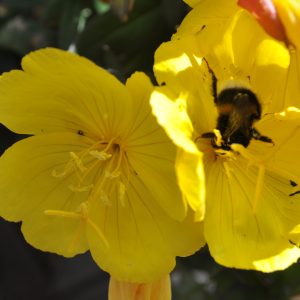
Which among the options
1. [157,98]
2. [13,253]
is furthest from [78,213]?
[13,253]

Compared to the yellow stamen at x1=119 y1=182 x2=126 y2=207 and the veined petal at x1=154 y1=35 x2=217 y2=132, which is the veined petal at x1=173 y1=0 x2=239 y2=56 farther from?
the yellow stamen at x1=119 y1=182 x2=126 y2=207

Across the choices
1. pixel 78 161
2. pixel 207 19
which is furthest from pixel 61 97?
pixel 207 19

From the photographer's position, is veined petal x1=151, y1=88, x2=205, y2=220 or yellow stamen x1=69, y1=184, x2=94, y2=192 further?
yellow stamen x1=69, y1=184, x2=94, y2=192

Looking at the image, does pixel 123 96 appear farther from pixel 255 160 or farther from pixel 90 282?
pixel 90 282

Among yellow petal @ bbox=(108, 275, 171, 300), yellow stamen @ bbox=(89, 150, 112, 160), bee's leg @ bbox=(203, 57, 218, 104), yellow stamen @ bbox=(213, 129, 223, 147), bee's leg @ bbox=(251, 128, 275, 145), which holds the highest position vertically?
bee's leg @ bbox=(203, 57, 218, 104)

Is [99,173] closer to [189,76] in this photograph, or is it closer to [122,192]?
[122,192]

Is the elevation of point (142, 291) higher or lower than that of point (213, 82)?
lower

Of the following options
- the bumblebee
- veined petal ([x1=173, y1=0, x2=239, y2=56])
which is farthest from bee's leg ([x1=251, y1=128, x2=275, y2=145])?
veined petal ([x1=173, y1=0, x2=239, y2=56])

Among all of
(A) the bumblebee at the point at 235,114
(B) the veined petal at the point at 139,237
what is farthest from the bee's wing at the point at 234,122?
(B) the veined petal at the point at 139,237
